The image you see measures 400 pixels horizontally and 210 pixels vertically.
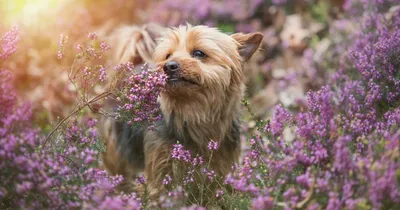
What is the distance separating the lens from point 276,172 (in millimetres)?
2701

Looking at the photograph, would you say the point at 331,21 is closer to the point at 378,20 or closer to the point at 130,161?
the point at 378,20

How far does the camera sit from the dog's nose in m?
3.78

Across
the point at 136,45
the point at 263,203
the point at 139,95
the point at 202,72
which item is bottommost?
the point at 263,203

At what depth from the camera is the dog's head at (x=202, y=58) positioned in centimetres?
384

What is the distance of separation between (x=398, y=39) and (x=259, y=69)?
160 inches

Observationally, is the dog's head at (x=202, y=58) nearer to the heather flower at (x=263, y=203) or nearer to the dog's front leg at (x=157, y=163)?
the dog's front leg at (x=157, y=163)

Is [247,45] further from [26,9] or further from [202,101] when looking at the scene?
[26,9]

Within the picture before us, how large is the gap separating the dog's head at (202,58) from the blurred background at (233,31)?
1.96m

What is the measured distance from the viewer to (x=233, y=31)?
7.05m

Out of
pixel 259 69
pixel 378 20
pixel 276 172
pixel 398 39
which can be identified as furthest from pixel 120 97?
pixel 259 69

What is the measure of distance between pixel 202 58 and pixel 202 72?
26cm

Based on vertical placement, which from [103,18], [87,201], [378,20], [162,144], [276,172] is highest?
[103,18]

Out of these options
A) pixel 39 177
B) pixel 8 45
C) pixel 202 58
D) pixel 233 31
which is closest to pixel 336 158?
pixel 39 177

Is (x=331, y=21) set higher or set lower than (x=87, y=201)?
higher
